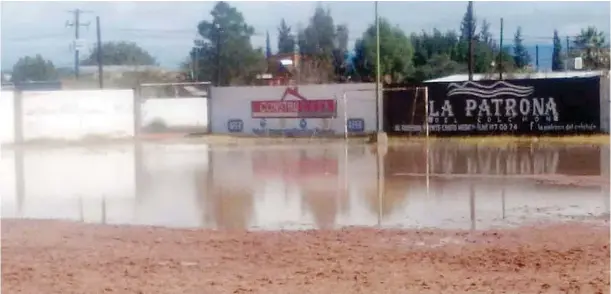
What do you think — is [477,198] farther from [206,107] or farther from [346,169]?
[206,107]

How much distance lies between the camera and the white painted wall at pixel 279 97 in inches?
1510

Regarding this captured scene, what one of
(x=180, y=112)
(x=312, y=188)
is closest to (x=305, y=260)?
(x=312, y=188)

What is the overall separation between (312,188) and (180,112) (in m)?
30.1

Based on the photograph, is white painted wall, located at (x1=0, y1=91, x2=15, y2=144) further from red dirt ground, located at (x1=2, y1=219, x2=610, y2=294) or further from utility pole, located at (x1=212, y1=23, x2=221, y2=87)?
red dirt ground, located at (x1=2, y1=219, x2=610, y2=294)

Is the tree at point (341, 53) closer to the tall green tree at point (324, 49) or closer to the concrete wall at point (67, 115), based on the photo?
the tall green tree at point (324, 49)

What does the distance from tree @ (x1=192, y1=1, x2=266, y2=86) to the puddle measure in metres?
30.8

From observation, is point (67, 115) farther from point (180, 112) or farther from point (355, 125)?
point (355, 125)

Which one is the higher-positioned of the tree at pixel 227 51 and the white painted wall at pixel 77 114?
the tree at pixel 227 51

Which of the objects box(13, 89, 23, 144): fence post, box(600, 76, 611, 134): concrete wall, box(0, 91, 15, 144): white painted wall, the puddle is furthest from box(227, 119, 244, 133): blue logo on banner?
box(600, 76, 611, 134): concrete wall

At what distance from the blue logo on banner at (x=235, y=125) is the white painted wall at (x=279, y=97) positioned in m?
0.10

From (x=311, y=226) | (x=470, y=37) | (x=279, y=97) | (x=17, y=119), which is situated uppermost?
(x=470, y=37)

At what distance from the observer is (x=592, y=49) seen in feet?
216

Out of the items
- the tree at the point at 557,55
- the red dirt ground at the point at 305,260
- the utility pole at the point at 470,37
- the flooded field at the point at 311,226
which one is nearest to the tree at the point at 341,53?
the tree at the point at 557,55

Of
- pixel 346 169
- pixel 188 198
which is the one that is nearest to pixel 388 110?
pixel 346 169
